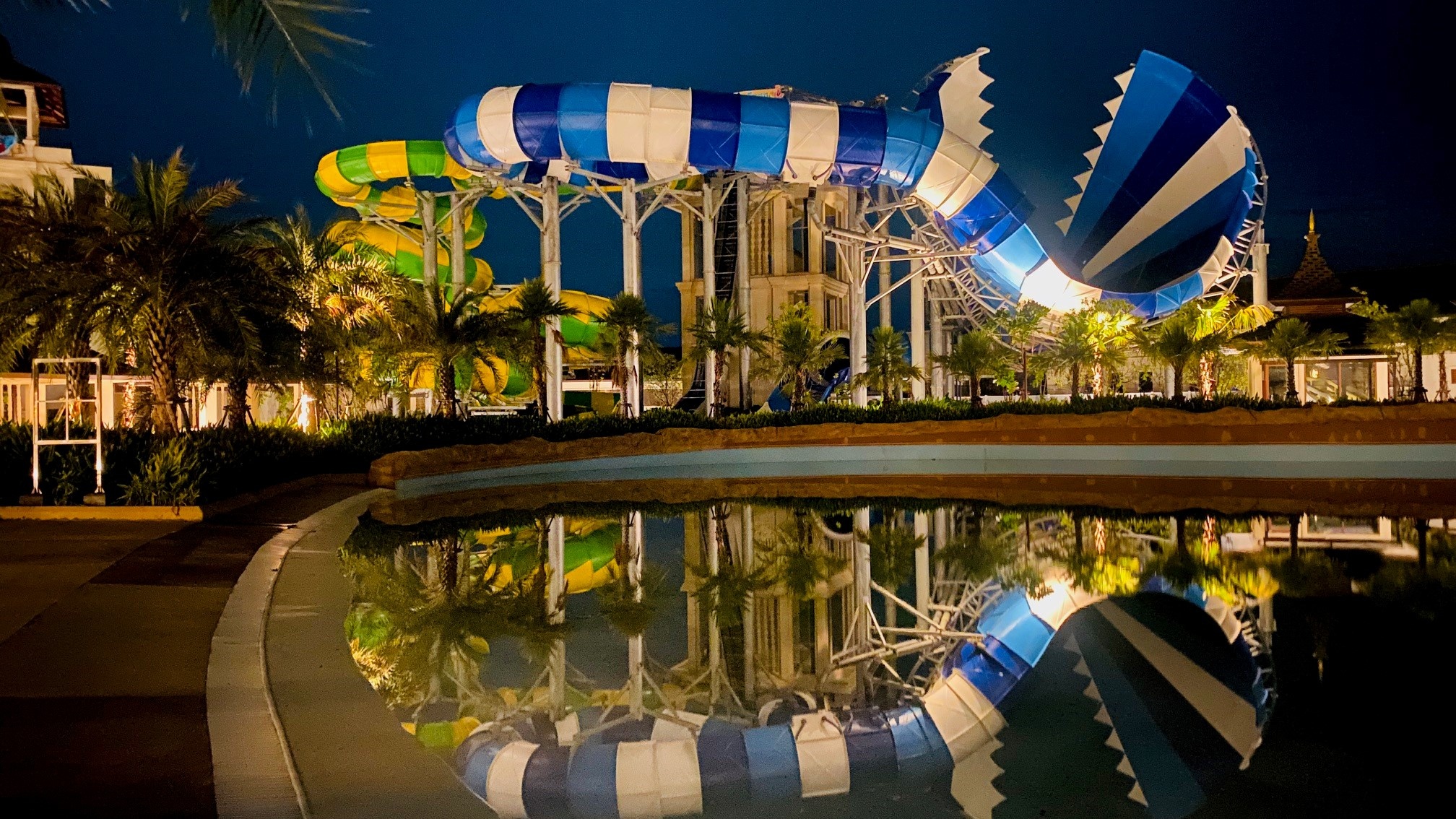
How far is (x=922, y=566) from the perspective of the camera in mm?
10289

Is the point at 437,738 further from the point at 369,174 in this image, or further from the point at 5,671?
the point at 369,174

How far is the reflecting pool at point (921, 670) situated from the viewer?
445 cm

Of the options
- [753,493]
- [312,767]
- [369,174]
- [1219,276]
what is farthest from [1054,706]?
[1219,276]

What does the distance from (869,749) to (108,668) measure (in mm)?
3710

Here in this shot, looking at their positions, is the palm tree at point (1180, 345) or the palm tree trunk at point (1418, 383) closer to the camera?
the palm tree trunk at point (1418, 383)

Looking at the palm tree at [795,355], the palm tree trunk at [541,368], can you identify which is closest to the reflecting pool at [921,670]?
the palm tree trunk at [541,368]

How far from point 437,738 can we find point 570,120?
20405mm

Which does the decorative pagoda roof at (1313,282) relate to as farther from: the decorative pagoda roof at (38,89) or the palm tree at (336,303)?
the decorative pagoda roof at (38,89)

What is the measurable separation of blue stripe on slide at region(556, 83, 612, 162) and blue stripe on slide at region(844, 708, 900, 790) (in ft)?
65.4

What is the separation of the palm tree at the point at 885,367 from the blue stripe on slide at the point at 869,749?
2402 cm

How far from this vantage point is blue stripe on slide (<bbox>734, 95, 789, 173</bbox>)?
24484 millimetres

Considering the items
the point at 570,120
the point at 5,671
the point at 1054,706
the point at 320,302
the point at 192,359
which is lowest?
the point at 1054,706

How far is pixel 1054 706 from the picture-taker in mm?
5578

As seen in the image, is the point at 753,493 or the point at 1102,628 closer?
the point at 1102,628
